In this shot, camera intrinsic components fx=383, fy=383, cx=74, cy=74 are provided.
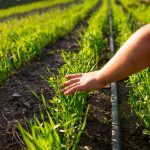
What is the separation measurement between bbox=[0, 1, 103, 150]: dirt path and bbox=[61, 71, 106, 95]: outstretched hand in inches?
33.0

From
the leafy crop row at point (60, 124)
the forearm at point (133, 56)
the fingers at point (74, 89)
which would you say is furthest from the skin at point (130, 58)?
the leafy crop row at point (60, 124)

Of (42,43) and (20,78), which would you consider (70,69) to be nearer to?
(20,78)

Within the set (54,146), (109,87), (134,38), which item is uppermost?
(134,38)

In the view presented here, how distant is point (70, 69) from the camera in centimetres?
309

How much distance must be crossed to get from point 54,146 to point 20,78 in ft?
8.35

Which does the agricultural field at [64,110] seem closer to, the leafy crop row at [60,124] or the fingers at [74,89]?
the leafy crop row at [60,124]

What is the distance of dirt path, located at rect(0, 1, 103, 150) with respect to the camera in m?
2.72

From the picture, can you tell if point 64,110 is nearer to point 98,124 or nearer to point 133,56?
point 98,124

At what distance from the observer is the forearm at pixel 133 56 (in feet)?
4.35

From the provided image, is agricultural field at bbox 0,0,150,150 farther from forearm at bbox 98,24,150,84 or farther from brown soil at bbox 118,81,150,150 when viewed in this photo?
forearm at bbox 98,24,150,84

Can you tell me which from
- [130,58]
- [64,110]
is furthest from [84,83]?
[64,110]

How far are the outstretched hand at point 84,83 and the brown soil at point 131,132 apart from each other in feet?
2.96

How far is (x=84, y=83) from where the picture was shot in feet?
5.61

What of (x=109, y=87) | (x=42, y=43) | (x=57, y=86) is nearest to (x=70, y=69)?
(x=57, y=86)
